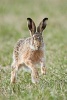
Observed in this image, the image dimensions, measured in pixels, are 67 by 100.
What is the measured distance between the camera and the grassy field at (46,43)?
785 cm

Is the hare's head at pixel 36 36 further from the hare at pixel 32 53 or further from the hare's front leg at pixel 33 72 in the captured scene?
the hare's front leg at pixel 33 72

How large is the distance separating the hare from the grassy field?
9.0 inches

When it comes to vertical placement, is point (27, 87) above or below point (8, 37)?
below

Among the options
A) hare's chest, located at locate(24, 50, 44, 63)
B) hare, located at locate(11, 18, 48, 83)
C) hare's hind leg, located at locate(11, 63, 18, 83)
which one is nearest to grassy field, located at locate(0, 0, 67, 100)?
hare's hind leg, located at locate(11, 63, 18, 83)

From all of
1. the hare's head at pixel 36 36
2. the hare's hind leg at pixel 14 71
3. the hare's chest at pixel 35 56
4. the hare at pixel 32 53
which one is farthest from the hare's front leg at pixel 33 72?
the hare's hind leg at pixel 14 71

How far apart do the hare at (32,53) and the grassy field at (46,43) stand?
0.75 ft

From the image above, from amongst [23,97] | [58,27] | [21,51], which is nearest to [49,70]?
[21,51]

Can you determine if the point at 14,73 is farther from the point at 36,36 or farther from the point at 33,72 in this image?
the point at 36,36

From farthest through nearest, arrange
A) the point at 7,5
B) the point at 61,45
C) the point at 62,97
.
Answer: the point at 7,5
the point at 61,45
the point at 62,97

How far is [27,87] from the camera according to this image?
827 cm

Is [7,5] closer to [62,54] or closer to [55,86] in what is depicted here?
[62,54]

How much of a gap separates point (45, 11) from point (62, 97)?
15.8 meters

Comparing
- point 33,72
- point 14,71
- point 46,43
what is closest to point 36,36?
point 33,72

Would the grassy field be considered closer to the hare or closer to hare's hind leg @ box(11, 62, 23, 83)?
hare's hind leg @ box(11, 62, 23, 83)
